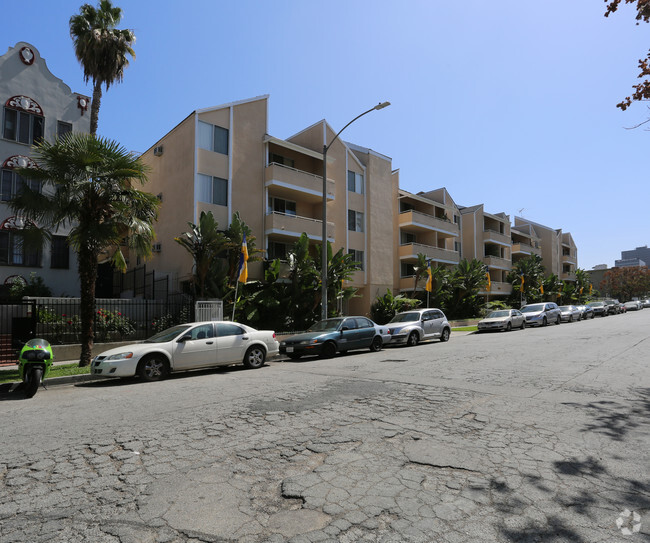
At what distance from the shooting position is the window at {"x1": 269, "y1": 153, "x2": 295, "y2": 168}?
2627 cm

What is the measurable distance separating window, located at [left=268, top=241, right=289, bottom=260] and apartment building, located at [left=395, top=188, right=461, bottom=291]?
12.1 meters

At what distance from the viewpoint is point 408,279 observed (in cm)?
3444

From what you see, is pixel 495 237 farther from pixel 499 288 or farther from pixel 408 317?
pixel 408 317

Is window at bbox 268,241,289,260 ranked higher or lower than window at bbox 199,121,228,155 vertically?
lower

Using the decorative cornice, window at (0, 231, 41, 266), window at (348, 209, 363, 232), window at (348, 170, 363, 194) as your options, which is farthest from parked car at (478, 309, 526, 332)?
the decorative cornice

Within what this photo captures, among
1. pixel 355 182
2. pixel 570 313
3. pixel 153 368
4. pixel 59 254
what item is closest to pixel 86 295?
pixel 153 368

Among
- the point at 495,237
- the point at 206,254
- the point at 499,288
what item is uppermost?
the point at 495,237

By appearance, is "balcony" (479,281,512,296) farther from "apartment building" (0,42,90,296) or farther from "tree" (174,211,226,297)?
"apartment building" (0,42,90,296)

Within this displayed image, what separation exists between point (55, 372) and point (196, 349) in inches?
148

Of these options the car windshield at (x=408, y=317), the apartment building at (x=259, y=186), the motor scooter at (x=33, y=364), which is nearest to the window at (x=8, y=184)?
the apartment building at (x=259, y=186)

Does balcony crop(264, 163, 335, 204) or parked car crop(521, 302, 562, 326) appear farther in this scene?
parked car crop(521, 302, 562, 326)

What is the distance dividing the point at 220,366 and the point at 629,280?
3752 inches

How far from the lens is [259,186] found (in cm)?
2456

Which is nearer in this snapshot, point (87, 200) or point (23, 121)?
point (87, 200)
